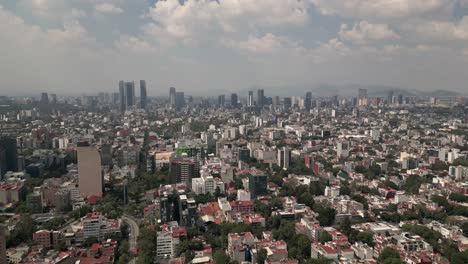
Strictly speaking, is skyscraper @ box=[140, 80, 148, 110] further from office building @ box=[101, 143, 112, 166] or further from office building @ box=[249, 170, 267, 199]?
office building @ box=[249, 170, 267, 199]

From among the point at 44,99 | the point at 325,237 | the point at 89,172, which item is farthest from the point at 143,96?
the point at 325,237

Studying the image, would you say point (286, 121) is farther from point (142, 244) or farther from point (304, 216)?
point (142, 244)

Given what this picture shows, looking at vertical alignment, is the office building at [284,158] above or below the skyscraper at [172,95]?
below

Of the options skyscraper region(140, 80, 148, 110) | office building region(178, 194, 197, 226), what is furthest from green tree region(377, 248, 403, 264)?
skyscraper region(140, 80, 148, 110)

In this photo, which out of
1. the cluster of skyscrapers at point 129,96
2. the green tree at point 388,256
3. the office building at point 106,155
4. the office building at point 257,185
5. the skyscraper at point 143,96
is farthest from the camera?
the skyscraper at point 143,96

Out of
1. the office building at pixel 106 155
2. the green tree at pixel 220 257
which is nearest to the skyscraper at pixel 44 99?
the office building at pixel 106 155

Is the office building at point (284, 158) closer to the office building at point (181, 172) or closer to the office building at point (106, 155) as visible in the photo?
the office building at point (181, 172)

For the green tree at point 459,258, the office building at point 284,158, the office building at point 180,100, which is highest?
the office building at point 180,100

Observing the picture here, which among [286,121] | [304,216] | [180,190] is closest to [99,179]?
[180,190]
